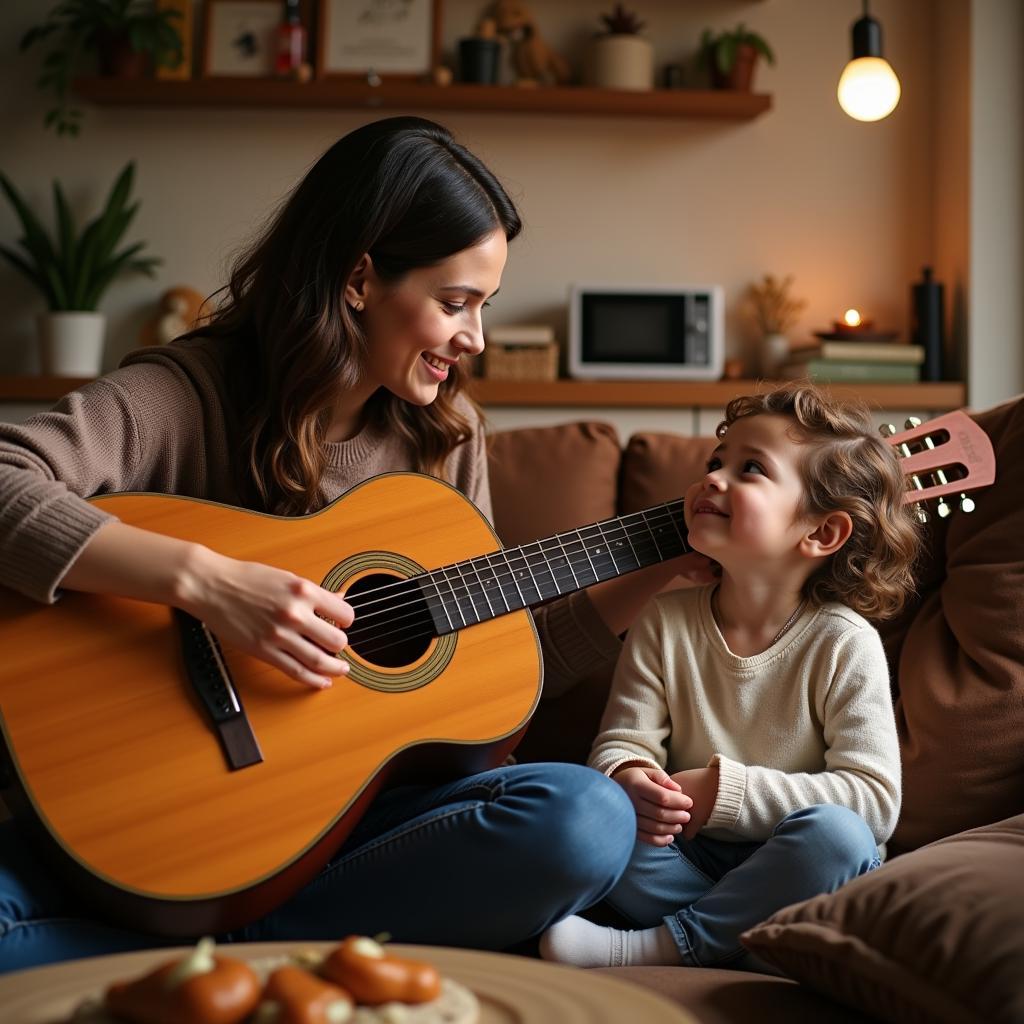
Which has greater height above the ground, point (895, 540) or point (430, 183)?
point (430, 183)

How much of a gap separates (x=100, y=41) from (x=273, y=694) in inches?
120

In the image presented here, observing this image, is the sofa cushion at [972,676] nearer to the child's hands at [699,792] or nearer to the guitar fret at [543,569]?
the child's hands at [699,792]

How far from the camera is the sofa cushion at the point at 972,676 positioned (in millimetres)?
1497

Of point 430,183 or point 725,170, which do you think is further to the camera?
point 725,170

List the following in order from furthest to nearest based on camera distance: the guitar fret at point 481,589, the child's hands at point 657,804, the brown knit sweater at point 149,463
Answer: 1. the guitar fret at point 481,589
2. the child's hands at point 657,804
3. the brown knit sweater at point 149,463

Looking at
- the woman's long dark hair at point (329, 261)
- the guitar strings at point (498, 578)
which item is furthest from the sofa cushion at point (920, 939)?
the woman's long dark hair at point (329, 261)

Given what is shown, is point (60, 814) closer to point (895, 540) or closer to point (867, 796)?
point (867, 796)

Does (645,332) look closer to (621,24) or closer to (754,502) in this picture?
(621,24)

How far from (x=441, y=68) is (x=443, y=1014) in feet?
11.3

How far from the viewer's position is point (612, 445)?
2072 millimetres

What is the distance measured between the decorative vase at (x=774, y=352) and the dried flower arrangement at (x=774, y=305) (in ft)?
0.08

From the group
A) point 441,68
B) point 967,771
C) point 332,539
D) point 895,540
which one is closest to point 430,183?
point 332,539

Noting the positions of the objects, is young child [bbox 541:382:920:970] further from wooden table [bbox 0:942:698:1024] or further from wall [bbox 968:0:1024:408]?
wall [bbox 968:0:1024:408]

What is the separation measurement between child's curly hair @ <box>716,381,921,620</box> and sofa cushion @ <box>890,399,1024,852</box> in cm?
8
